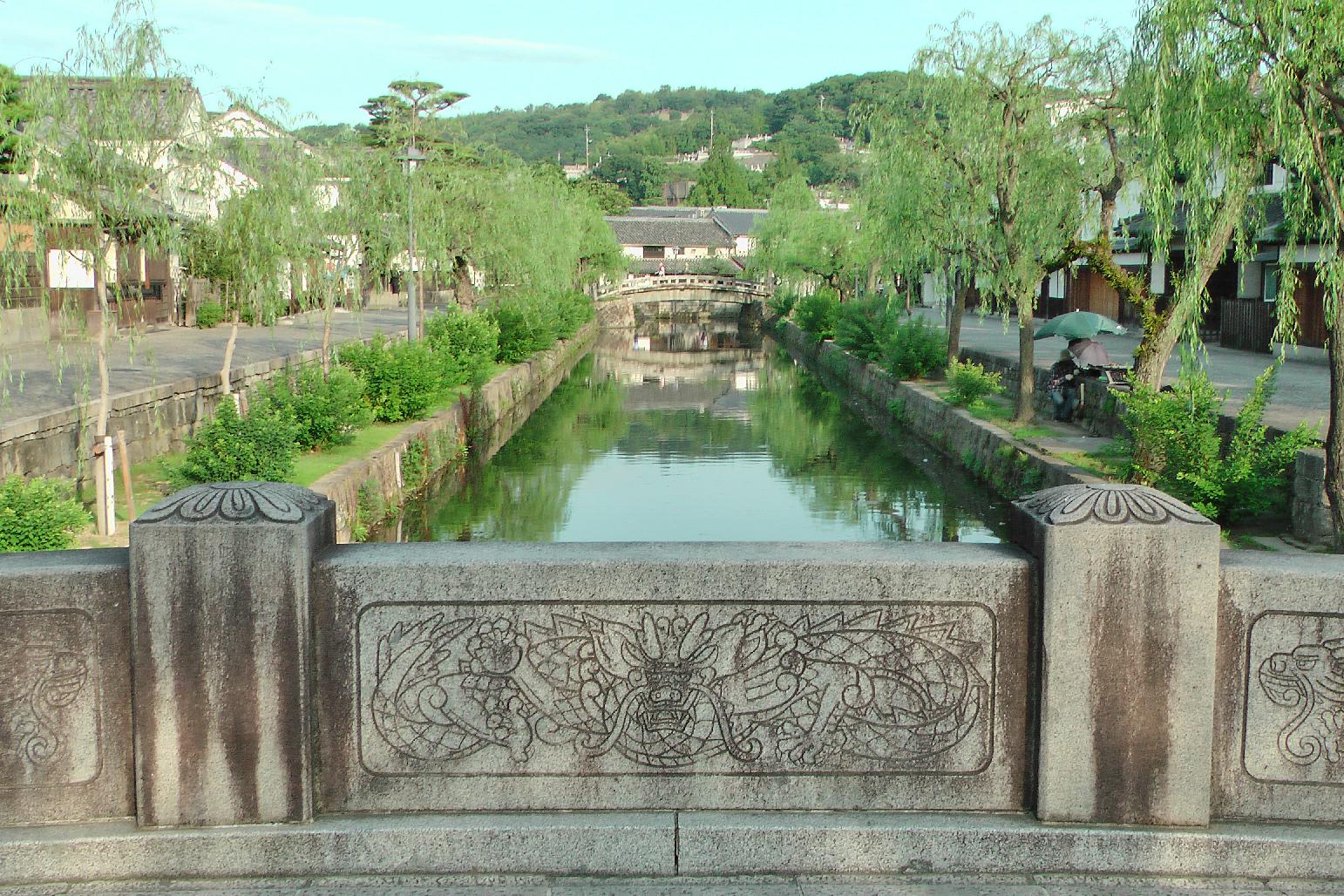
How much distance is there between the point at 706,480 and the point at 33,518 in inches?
390

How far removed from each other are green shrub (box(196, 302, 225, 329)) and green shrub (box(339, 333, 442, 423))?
50.4 feet

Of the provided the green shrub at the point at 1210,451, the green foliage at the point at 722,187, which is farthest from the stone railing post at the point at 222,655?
the green foliage at the point at 722,187

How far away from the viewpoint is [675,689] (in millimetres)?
3268

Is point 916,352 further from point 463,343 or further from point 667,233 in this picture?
point 667,233

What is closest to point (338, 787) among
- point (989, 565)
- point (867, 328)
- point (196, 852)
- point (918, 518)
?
point (196, 852)

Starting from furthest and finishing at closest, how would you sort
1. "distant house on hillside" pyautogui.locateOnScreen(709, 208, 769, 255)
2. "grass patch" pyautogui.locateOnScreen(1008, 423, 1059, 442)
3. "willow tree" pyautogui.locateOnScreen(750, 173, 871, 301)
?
"distant house on hillside" pyautogui.locateOnScreen(709, 208, 769, 255)
"willow tree" pyautogui.locateOnScreen(750, 173, 871, 301)
"grass patch" pyautogui.locateOnScreen(1008, 423, 1059, 442)

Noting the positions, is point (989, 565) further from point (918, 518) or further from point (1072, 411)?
point (1072, 411)

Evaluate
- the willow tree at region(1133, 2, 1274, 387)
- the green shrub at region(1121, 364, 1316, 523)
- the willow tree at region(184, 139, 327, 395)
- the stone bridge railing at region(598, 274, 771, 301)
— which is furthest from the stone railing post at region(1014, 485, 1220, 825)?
the stone bridge railing at region(598, 274, 771, 301)

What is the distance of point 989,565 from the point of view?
321 centimetres

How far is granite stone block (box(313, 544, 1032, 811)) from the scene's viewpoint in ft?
10.6

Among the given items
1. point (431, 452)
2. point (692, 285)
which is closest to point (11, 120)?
point (431, 452)

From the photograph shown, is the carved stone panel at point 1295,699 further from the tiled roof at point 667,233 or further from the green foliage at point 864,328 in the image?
the tiled roof at point 667,233

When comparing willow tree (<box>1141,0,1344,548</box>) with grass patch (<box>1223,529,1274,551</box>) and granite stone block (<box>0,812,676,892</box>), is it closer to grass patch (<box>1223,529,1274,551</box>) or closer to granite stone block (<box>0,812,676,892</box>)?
grass patch (<box>1223,529,1274,551</box>)

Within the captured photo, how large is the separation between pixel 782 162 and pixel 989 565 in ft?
365
